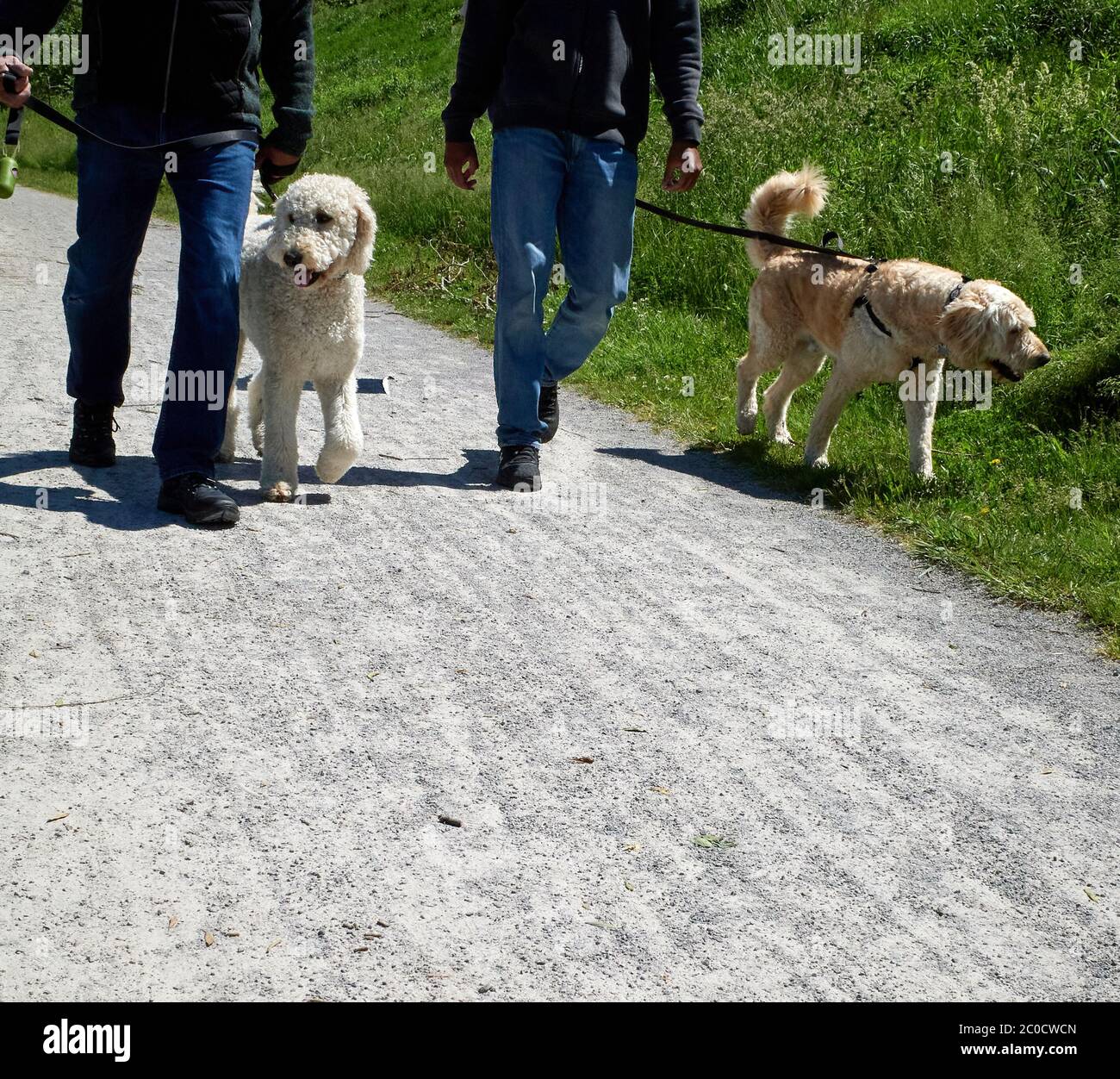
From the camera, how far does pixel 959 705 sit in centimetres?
402

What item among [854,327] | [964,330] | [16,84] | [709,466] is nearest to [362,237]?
[16,84]

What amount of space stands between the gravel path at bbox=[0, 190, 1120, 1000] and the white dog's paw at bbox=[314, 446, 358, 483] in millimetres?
125

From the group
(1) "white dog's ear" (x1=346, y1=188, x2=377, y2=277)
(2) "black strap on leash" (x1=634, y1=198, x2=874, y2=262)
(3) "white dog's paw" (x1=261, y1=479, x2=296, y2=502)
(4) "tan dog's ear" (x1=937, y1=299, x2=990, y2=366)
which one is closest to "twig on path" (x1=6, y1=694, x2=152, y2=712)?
(3) "white dog's paw" (x1=261, y1=479, x2=296, y2=502)

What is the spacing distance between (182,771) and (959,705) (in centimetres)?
230

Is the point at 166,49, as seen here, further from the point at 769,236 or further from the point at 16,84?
the point at 769,236

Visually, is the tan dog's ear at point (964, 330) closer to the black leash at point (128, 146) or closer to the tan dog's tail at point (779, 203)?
the tan dog's tail at point (779, 203)

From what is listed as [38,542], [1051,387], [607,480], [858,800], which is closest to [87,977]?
[858,800]

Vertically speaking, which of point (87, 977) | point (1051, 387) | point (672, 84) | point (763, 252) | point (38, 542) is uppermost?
point (672, 84)

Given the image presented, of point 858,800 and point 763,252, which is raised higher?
point 763,252

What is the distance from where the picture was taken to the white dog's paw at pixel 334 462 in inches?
213

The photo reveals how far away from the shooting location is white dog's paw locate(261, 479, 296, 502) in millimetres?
5301

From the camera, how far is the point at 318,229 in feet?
16.4

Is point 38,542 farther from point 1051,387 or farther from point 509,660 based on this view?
point 1051,387

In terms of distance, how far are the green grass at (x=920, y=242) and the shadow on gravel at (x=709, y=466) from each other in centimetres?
10
